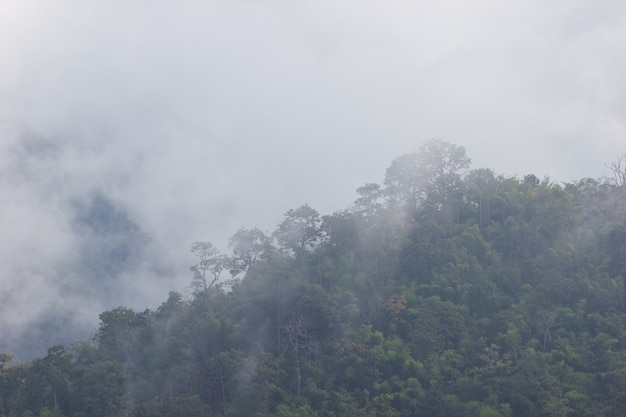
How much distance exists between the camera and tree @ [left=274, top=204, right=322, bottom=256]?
4459cm

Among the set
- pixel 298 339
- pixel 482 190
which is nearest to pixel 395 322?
pixel 298 339

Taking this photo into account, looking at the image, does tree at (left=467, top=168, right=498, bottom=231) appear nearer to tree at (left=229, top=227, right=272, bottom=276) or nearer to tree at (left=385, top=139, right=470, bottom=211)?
tree at (left=385, top=139, right=470, bottom=211)

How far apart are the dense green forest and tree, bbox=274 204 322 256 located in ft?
0.28

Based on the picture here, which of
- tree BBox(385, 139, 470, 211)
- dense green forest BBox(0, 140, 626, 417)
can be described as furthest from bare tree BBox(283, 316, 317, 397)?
tree BBox(385, 139, 470, 211)

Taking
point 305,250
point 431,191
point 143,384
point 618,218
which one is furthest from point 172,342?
point 618,218

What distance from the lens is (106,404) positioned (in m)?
36.8

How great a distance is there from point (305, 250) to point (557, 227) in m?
13.9

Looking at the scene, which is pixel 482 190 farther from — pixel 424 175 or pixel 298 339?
pixel 298 339

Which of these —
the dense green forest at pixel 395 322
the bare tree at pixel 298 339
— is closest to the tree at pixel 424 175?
the dense green forest at pixel 395 322

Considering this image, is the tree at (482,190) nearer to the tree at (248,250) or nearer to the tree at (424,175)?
the tree at (424,175)

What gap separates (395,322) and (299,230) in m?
8.00

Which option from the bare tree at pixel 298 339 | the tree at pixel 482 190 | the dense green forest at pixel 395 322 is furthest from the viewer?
the tree at pixel 482 190

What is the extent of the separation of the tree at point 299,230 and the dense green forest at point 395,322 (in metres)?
0.08

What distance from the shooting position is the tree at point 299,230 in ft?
146
